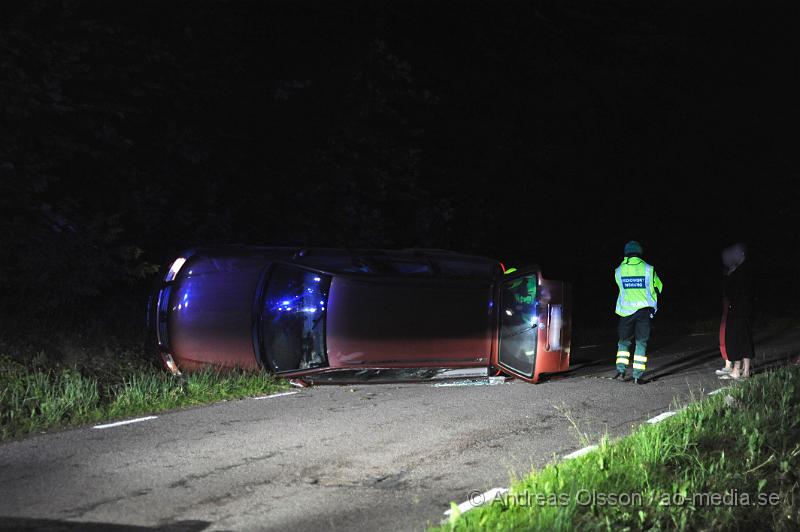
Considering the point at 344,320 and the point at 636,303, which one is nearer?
the point at 344,320

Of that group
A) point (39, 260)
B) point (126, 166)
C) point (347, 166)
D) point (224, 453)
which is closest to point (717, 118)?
point (347, 166)

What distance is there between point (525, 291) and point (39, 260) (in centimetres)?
659

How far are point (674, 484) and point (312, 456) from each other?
2.80 meters

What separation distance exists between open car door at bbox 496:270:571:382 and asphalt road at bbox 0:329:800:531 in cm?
33

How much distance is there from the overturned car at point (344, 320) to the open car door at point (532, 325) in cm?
1

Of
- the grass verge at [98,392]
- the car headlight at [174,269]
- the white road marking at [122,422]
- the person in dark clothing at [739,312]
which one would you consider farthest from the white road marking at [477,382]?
the white road marking at [122,422]

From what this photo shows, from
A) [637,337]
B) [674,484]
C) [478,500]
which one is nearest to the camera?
[478,500]

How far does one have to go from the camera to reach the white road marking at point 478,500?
5598 mm

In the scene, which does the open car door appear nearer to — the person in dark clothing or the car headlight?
the person in dark clothing

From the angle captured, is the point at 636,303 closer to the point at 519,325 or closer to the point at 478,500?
the point at 519,325

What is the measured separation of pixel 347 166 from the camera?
18172mm

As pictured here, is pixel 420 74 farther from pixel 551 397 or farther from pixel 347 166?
pixel 551 397

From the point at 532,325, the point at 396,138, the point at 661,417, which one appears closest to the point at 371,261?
the point at 532,325

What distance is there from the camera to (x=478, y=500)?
5793 millimetres
